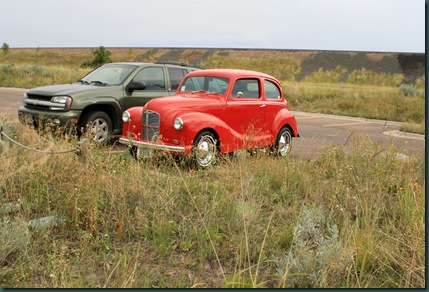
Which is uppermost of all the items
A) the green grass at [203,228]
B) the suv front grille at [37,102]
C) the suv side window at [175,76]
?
the suv side window at [175,76]

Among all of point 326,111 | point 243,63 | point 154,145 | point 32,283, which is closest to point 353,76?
point 243,63

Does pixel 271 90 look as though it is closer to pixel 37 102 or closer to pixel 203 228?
pixel 37 102

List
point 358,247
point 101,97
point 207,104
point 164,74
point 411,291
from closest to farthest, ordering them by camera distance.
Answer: point 411,291
point 358,247
point 207,104
point 101,97
point 164,74

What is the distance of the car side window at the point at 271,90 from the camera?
10109mm

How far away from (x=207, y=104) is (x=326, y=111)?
16586 millimetres

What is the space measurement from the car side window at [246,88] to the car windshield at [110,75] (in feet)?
9.50

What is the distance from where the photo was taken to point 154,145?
7.54 meters

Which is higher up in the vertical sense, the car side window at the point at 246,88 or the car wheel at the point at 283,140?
the car side window at the point at 246,88

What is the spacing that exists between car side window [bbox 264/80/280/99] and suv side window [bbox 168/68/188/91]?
2.42 metres

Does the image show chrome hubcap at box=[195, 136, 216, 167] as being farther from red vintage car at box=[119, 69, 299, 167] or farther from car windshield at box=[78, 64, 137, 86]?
car windshield at box=[78, 64, 137, 86]

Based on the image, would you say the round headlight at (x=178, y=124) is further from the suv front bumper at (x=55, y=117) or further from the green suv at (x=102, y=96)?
the suv front bumper at (x=55, y=117)

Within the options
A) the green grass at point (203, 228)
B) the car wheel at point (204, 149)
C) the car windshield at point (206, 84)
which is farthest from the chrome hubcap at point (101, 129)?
the green grass at point (203, 228)

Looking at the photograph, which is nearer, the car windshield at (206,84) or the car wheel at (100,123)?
the car windshield at (206,84)

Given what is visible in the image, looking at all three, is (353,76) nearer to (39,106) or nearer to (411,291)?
Result: (39,106)
